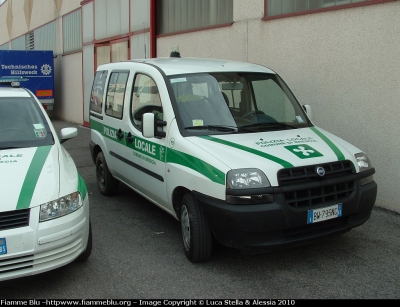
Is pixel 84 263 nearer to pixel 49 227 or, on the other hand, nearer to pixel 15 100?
pixel 49 227

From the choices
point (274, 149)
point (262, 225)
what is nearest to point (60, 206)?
point (262, 225)

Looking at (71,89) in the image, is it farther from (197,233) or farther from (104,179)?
(197,233)

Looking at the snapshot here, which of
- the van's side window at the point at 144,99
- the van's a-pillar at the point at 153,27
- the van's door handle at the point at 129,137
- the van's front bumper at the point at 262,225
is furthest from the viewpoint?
the van's a-pillar at the point at 153,27

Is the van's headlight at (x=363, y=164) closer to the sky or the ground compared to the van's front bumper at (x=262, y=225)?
closer to the sky

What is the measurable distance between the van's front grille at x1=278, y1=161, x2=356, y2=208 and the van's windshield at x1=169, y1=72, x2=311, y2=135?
87cm

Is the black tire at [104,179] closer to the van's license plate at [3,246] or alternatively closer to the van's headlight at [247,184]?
the van's headlight at [247,184]

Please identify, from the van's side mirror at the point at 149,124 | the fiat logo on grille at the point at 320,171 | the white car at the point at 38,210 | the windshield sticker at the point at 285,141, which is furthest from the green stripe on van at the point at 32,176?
the fiat logo on grille at the point at 320,171

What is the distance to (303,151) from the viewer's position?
431 cm

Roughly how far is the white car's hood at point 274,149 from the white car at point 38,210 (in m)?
1.25

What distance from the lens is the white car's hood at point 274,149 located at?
404 centimetres

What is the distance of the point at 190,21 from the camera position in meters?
10.2

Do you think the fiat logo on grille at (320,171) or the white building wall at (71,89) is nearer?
the fiat logo on grille at (320,171)

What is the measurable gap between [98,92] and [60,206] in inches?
142

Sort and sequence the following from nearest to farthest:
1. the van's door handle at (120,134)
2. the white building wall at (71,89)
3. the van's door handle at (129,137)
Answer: the van's door handle at (129,137), the van's door handle at (120,134), the white building wall at (71,89)
